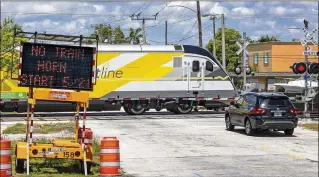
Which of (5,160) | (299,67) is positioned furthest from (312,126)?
(5,160)

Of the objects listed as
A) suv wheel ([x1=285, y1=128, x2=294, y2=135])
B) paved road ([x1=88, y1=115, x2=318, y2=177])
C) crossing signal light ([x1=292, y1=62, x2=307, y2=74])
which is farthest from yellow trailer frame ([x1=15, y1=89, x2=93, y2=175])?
crossing signal light ([x1=292, y1=62, x2=307, y2=74])

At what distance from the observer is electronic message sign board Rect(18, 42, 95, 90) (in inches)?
431

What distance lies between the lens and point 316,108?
29.1 metres

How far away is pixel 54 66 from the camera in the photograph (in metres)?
11.0

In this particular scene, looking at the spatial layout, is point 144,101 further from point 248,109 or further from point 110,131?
point 248,109

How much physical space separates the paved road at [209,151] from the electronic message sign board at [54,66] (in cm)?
240

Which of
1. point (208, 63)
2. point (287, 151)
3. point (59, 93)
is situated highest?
point (208, 63)

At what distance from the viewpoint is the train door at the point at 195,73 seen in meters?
32.0

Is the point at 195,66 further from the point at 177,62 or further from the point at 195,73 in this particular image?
the point at 177,62

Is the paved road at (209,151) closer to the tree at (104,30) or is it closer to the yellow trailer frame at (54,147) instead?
the yellow trailer frame at (54,147)

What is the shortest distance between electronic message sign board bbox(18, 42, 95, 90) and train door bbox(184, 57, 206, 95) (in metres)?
20.9

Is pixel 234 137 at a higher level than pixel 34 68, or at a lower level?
lower

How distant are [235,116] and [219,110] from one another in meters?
15.0

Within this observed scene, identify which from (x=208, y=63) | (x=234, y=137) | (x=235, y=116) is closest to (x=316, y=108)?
(x=208, y=63)
